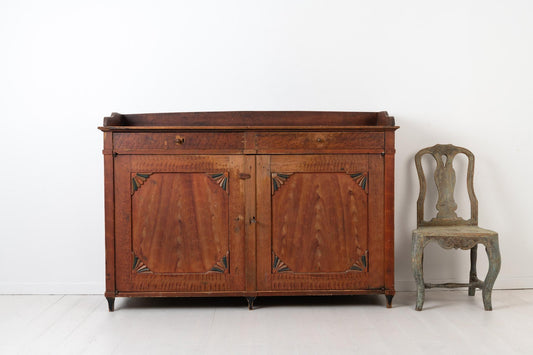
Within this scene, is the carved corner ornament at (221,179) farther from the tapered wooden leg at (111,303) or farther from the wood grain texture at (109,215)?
the tapered wooden leg at (111,303)

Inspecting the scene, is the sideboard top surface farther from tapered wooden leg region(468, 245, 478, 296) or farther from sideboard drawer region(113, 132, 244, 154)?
tapered wooden leg region(468, 245, 478, 296)

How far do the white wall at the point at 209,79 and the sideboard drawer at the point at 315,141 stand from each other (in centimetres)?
52

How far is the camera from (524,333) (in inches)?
96.1

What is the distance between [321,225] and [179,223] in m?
0.85

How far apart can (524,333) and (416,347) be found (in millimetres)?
660

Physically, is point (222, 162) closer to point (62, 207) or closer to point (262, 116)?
point (262, 116)

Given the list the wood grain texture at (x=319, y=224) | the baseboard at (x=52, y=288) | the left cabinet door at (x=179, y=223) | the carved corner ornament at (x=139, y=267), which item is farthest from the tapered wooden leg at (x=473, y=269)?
the baseboard at (x=52, y=288)

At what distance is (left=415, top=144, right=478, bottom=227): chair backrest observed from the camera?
311 centimetres

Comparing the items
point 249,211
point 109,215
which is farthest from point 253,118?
point 109,215

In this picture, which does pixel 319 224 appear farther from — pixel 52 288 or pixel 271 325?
pixel 52 288

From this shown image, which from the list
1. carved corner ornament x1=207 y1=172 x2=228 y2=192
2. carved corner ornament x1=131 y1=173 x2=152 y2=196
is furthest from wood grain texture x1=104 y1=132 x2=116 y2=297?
carved corner ornament x1=207 y1=172 x2=228 y2=192

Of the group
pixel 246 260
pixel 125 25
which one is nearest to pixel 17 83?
pixel 125 25

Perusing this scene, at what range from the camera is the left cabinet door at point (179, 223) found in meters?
2.78

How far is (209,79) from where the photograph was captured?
3256 mm
